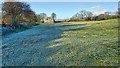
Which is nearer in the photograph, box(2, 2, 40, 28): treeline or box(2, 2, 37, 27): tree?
box(2, 2, 40, 28): treeline

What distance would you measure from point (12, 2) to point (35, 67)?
54.5 metres

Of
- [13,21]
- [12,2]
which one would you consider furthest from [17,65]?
[12,2]

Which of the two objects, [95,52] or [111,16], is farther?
[111,16]

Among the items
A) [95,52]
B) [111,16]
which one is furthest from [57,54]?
[111,16]

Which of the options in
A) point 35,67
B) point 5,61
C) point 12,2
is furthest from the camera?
point 12,2

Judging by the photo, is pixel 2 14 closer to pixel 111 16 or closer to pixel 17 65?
pixel 111 16

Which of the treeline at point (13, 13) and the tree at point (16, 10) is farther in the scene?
the tree at point (16, 10)

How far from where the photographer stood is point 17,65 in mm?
15242

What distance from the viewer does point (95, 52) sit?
1812 centimetres

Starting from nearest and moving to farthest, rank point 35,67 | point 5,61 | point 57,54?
point 35,67 < point 5,61 < point 57,54

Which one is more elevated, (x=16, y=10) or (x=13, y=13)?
(x=16, y=10)

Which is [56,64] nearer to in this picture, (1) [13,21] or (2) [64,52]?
(2) [64,52]

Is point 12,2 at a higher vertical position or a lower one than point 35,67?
higher

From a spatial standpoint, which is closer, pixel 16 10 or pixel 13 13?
pixel 13 13
